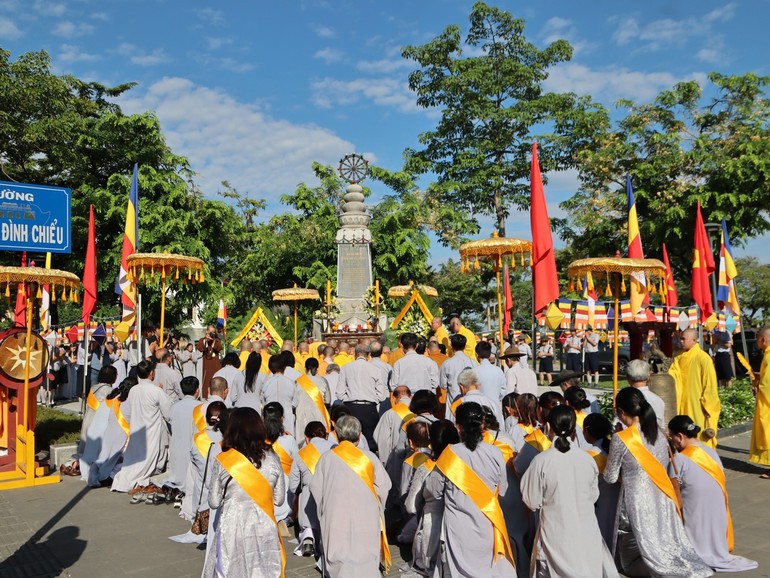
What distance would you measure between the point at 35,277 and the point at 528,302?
38.5 meters

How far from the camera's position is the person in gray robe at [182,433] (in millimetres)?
7602

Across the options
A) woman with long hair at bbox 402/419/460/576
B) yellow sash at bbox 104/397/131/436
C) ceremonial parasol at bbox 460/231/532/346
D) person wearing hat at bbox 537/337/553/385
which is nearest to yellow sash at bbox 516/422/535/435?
woman with long hair at bbox 402/419/460/576

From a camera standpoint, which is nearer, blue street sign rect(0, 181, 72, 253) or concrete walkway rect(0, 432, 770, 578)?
concrete walkway rect(0, 432, 770, 578)

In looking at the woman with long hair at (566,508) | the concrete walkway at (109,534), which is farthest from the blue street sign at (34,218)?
the woman with long hair at (566,508)

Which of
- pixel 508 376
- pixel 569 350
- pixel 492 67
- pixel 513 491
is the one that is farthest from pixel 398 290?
pixel 513 491

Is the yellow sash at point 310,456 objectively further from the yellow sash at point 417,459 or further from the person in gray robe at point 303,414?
the person in gray robe at point 303,414

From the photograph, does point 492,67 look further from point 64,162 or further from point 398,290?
point 64,162

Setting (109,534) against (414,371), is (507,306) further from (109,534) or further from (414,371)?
(109,534)

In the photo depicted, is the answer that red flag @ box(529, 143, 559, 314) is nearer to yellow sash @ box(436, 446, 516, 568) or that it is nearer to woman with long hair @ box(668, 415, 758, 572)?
woman with long hair @ box(668, 415, 758, 572)

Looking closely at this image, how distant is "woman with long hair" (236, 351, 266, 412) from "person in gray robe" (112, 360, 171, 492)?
97 cm

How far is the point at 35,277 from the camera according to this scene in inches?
328

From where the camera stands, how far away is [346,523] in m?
5.07

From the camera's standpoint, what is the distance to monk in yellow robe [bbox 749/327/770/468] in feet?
28.0

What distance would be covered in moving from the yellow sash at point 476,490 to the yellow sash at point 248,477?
1.29m
